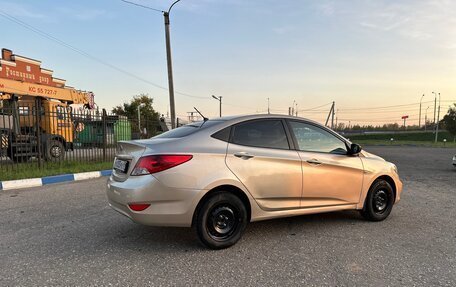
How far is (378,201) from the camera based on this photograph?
526 cm

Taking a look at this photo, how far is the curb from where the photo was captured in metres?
8.34

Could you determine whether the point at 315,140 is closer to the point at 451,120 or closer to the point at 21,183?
the point at 21,183

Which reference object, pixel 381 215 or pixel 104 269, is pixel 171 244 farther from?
pixel 381 215

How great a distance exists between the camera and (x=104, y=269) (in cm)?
349

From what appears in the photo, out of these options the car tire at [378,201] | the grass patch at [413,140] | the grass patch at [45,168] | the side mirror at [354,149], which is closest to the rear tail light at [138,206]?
the side mirror at [354,149]

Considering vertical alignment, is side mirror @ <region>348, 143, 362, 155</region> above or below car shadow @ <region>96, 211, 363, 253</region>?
above

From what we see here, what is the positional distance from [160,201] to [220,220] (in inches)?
29.4

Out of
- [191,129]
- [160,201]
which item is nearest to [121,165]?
[160,201]

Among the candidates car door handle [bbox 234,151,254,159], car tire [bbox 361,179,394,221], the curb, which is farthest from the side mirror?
the curb

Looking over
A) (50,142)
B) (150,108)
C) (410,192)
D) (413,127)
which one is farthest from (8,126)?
(413,127)

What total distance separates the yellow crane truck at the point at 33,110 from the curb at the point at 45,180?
2.05 m

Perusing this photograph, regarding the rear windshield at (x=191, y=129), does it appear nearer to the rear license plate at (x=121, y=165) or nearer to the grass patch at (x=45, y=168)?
the rear license plate at (x=121, y=165)

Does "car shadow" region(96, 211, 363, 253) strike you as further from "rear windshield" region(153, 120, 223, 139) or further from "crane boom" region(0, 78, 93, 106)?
"crane boom" region(0, 78, 93, 106)

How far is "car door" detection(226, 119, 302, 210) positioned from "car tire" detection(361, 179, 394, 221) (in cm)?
136
